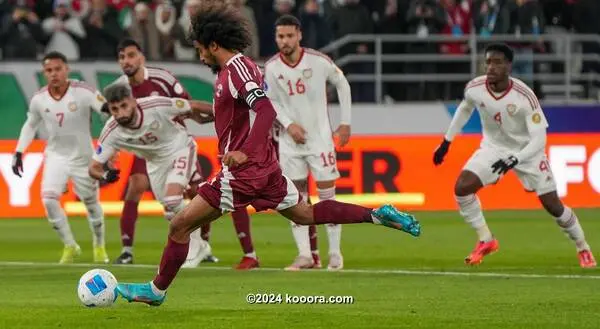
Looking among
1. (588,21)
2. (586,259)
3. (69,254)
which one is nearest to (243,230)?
(69,254)

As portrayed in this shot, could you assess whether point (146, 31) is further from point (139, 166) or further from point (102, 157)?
point (102, 157)

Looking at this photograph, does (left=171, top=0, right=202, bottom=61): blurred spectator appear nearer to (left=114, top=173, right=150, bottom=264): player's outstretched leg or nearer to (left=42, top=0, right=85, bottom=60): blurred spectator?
(left=42, top=0, right=85, bottom=60): blurred spectator

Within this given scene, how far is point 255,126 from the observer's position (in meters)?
11.1

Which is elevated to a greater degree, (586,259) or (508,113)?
(508,113)

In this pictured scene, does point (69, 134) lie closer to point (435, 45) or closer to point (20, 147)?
point (20, 147)

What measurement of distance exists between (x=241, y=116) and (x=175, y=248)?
3.56ft

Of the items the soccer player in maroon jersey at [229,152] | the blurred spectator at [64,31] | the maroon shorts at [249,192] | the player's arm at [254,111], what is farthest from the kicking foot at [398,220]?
the blurred spectator at [64,31]

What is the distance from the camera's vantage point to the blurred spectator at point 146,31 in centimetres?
2647

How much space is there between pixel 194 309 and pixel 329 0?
57.3 ft

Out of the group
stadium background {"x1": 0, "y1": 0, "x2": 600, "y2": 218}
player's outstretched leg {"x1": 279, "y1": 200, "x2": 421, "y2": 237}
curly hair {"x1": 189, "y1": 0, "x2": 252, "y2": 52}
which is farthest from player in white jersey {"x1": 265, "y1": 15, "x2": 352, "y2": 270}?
stadium background {"x1": 0, "y1": 0, "x2": 600, "y2": 218}

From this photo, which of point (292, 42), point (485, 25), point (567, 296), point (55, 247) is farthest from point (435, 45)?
point (567, 296)

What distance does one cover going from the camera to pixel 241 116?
11.5 metres

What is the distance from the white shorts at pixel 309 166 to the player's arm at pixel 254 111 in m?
4.58

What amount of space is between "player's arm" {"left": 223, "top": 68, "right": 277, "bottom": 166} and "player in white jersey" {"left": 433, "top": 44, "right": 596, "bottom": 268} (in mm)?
5063
